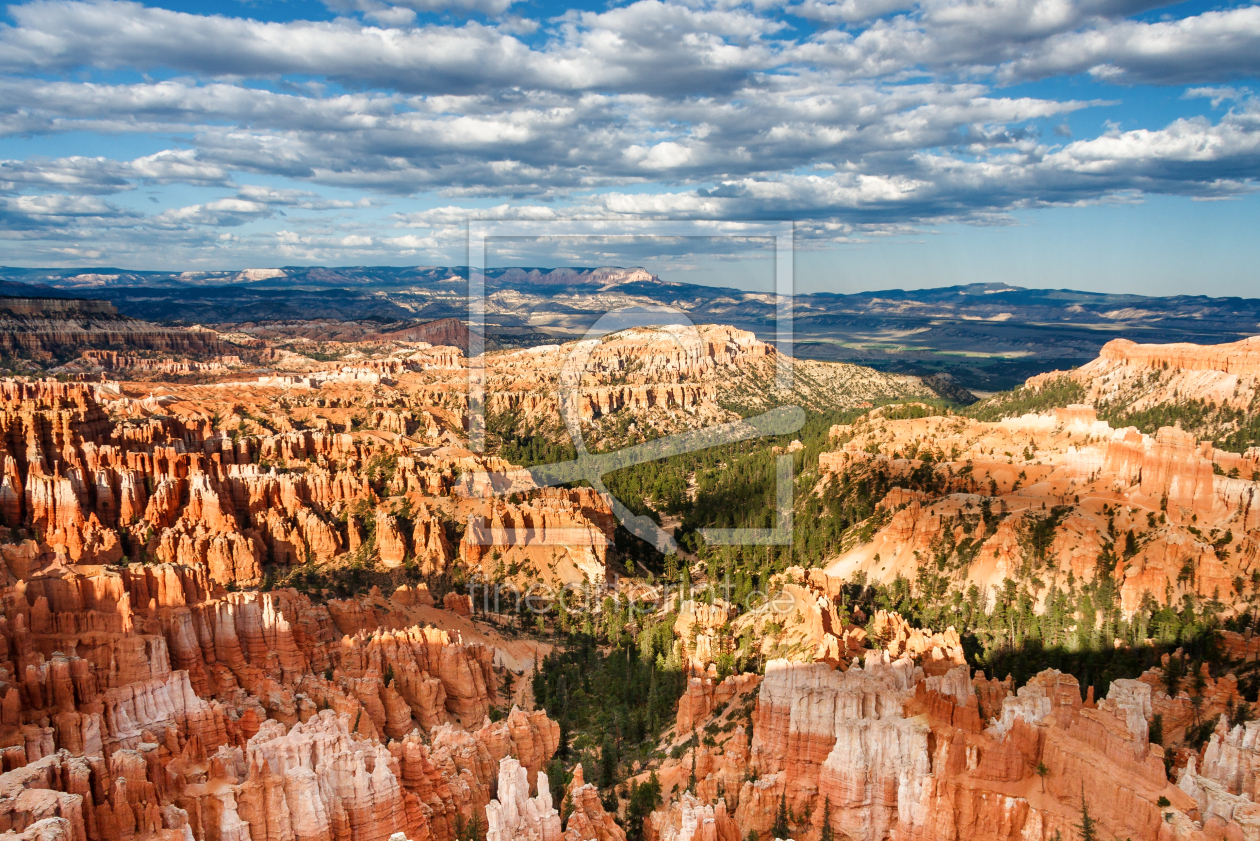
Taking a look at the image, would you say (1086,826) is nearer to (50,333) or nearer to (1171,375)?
(1171,375)

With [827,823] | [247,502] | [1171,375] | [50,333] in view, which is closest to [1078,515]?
[827,823]

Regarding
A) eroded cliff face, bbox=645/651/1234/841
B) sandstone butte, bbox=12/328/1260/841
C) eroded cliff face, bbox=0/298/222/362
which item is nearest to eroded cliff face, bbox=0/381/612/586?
sandstone butte, bbox=12/328/1260/841

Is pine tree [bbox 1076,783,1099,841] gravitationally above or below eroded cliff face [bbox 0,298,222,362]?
below

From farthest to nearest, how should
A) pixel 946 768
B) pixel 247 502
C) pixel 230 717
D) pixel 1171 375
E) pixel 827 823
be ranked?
1. pixel 1171 375
2. pixel 247 502
3. pixel 230 717
4. pixel 827 823
5. pixel 946 768

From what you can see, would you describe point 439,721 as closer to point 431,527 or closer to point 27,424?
point 431,527

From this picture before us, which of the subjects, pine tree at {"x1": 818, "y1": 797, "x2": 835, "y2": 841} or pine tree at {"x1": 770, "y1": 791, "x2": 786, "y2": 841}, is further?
pine tree at {"x1": 770, "y1": 791, "x2": 786, "y2": 841}

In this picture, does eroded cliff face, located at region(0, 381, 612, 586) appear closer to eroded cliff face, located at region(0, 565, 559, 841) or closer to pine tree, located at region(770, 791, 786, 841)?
eroded cliff face, located at region(0, 565, 559, 841)
